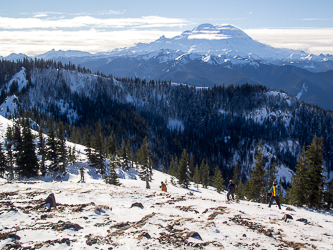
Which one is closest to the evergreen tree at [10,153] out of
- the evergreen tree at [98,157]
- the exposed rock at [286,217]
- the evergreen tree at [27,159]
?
the evergreen tree at [27,159]

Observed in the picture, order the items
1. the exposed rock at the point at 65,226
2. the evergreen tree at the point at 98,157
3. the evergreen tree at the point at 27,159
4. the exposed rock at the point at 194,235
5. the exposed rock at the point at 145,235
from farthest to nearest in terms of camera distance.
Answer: the evergreen tree at the point at 98,157 → the evergreen tree at the point at 27,159 → the exposed rock at the point at 65,226 → the exposed rock at the point at 194,235 → the exposed rock at the point at 145,235

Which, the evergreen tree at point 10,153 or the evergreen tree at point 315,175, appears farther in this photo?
the evergreen tree at point 10,153

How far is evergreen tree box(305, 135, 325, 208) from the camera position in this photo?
28.2 meters

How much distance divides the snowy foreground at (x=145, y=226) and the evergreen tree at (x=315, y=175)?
1011cm

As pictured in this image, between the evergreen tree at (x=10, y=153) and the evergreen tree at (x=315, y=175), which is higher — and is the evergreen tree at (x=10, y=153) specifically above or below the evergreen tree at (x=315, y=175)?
below

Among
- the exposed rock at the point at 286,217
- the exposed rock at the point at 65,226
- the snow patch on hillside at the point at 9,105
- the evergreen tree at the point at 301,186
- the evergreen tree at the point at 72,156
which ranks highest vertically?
the exposed rock at the point at 65,226

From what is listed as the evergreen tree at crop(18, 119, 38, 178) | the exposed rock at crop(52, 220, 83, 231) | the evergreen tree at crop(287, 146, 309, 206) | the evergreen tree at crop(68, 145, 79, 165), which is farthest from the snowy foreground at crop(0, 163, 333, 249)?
the evergreen tree at crop(68, 145, 79, 165)

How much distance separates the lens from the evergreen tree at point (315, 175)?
→ 28.2 metres

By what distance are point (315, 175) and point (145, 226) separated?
25.4m

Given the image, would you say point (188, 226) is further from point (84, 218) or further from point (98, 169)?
point (98, 169)

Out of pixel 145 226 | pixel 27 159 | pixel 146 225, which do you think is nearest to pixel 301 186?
pixel 146 225

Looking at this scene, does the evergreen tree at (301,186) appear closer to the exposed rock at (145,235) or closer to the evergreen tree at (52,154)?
the exposed rock at (145,235)

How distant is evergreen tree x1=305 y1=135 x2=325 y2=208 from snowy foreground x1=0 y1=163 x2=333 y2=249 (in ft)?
33.2

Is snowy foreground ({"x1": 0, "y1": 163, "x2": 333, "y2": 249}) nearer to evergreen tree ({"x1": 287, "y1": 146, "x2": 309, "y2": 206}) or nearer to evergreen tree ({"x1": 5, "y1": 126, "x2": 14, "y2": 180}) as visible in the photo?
evergreen tree ({"x1": 287, "y1": 146, "x2": 309, "y2": 206})
